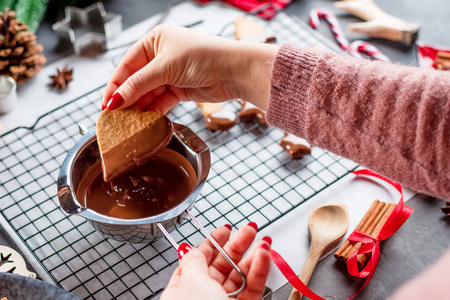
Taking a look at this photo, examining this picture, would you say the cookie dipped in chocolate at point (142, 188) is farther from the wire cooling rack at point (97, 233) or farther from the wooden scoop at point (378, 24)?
the wooden scoop at point (378, 24)

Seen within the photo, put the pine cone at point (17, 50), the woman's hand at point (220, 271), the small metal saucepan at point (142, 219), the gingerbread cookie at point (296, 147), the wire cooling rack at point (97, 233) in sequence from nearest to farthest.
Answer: the woman's hand at point (220, 271) < the small metal saucepan at point (142, 219) < the wire cooling rack at point (97, 233) < the gingerbread cookie at point (296, 147) < the pine cone at point (17, 50)

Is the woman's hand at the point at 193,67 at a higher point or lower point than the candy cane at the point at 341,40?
higher

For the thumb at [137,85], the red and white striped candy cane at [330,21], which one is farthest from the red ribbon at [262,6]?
the thumb at [137,85]

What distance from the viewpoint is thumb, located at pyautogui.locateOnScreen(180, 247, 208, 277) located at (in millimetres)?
706

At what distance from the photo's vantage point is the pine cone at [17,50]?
49.9 inches

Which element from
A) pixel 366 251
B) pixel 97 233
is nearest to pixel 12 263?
pixel 97 233

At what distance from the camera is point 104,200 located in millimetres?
910

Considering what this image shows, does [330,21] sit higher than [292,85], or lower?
lower

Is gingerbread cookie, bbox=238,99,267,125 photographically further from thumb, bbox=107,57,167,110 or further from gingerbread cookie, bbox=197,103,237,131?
thumb, bbox=107,57,167,110

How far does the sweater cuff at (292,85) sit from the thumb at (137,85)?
21cm

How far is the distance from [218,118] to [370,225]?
1.31 ft

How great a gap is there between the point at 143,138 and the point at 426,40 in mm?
922

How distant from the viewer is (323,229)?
974mm

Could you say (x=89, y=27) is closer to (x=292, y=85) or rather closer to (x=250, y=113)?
(x=250, y=113)
